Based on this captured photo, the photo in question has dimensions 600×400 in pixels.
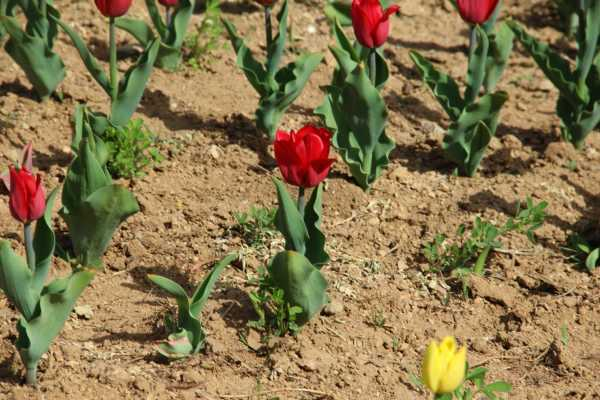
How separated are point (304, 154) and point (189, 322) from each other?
66 cm

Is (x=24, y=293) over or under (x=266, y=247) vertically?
over

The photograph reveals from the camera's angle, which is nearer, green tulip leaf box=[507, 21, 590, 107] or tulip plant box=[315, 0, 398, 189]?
tulip plant box=[315, 0, 398, 189]

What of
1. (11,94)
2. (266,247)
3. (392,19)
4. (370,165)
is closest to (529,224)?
(370,165)

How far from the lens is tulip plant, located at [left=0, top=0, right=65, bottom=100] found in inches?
184

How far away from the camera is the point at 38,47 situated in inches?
185

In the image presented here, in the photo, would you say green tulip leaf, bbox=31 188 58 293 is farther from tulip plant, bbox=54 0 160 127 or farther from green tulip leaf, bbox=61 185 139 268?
tulip plant, bbox=54 0 160 127

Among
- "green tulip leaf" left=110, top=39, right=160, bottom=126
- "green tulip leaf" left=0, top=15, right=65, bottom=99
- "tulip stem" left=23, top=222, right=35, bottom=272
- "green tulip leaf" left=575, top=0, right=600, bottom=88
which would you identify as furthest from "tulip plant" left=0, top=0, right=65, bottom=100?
"green tulip leaf" left=575, top=0, right=600, bottom=88

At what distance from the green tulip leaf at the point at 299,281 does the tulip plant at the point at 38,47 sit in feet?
5.43

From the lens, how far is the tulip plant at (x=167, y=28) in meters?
4.99

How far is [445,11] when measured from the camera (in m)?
6.25

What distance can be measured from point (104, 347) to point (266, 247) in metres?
0.82

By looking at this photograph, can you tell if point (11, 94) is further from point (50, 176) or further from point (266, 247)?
point (266, 247)

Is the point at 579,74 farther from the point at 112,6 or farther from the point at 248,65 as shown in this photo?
the point at 112,6

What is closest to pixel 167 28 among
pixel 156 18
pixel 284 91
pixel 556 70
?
pixel 156 18
